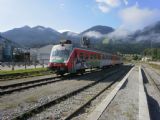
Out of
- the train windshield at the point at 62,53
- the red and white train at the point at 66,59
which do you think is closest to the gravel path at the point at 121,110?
the red and white train at the point at 66,59

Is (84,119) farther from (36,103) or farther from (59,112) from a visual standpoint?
(36,103)

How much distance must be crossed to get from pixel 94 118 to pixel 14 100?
500 cm

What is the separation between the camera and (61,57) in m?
26.4

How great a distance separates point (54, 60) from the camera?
26.7m

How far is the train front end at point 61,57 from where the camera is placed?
84.6 feet

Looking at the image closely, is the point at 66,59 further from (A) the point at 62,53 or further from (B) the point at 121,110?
(B) the point at 121,110

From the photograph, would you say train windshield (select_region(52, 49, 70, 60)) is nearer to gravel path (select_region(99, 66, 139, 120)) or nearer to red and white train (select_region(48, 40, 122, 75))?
red and white train (select_region(48, 40, 122, 75))

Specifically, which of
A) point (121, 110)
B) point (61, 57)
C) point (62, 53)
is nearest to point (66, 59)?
point (61, 57)

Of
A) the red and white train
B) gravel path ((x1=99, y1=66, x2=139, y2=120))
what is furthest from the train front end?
gravel path ((x1=99, y1=66, x2=139, y2=120))

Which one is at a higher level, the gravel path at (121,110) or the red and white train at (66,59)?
the red and white train at (66,59)

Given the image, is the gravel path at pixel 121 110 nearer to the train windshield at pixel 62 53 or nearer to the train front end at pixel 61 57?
the train front end at pixel 61 57

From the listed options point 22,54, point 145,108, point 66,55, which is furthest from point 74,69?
point 22,54

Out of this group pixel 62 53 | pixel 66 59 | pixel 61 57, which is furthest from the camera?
pixel 62 53

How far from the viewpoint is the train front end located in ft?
84.6
